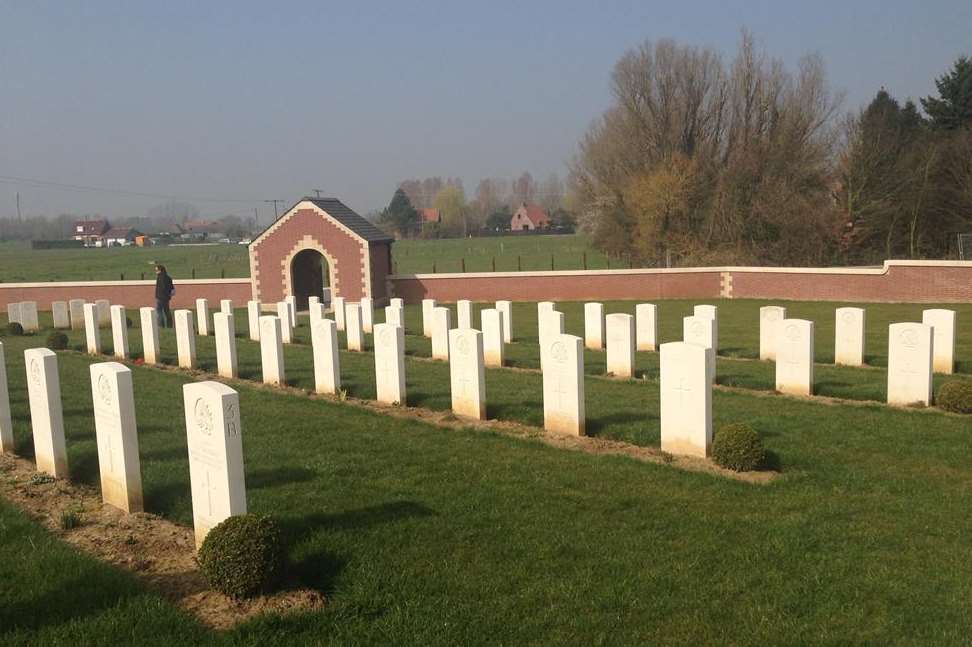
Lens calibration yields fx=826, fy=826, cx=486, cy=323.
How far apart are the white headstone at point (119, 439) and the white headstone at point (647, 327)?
1124 cm

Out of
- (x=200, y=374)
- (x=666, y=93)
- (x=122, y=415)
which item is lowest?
(x=200, y=374)

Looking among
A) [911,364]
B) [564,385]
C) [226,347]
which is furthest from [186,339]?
[911,364]

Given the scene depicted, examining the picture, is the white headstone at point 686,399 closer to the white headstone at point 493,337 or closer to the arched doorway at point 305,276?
the white headstone at point 493,337

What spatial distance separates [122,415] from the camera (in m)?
6.80

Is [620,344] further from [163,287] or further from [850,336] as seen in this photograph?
[163,287]

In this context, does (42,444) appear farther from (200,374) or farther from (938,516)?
(938,516)

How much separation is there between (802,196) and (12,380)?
32141 millimetres

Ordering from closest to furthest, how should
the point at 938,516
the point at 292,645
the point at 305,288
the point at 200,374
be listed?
the point at 292,645, the point at 938,516, the point at 200,374, the point at 305,288

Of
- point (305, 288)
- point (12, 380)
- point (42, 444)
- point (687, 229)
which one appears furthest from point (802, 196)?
point (42, 444)

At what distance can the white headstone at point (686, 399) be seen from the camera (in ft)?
27.0

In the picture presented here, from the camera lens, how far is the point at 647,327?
54.0 ft

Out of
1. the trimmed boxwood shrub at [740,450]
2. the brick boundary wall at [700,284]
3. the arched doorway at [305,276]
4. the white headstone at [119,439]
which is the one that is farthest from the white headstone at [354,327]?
the brick boundary wall at [700,284]

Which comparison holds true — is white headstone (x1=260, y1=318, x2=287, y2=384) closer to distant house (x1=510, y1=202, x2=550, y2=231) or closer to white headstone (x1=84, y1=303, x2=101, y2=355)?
white headstone (x1=84, y1=303, x2=101, y2=355)

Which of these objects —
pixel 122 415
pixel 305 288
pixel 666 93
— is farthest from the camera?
pixel 666 93
